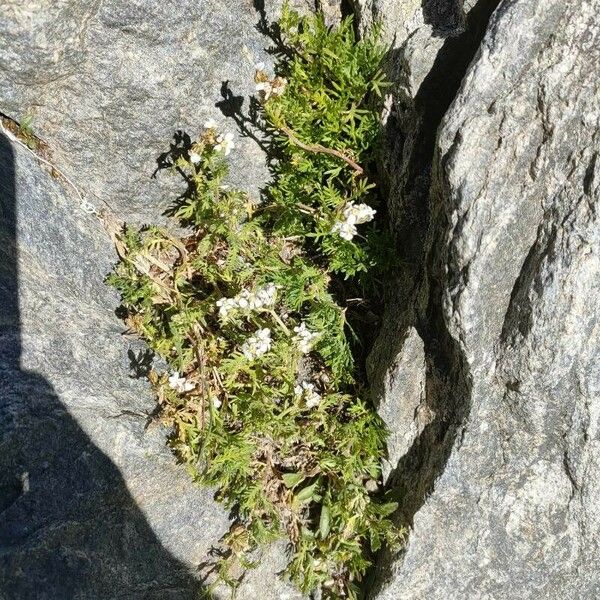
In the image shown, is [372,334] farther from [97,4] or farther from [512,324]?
[97,4]

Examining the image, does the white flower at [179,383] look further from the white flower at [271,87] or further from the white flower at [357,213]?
the white flower at [271,87]

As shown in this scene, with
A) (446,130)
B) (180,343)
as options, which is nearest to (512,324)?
(446,130)

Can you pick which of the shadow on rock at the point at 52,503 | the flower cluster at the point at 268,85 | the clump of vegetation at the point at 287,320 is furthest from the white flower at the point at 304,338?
the shadow on rock at the point at 52,503

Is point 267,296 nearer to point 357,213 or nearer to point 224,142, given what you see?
point 357,213

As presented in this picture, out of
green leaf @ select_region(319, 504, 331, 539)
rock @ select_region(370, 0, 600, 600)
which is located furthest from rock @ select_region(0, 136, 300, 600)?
rock @ select_region(370, 0, 600, 600)

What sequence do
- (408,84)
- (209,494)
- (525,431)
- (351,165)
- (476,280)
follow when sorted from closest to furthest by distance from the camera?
(476,280) < (525,431) < (408,84) < (351,165) < (209,494)

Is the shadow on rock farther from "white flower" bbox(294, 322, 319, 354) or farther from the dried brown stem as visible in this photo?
the dried brown stem
